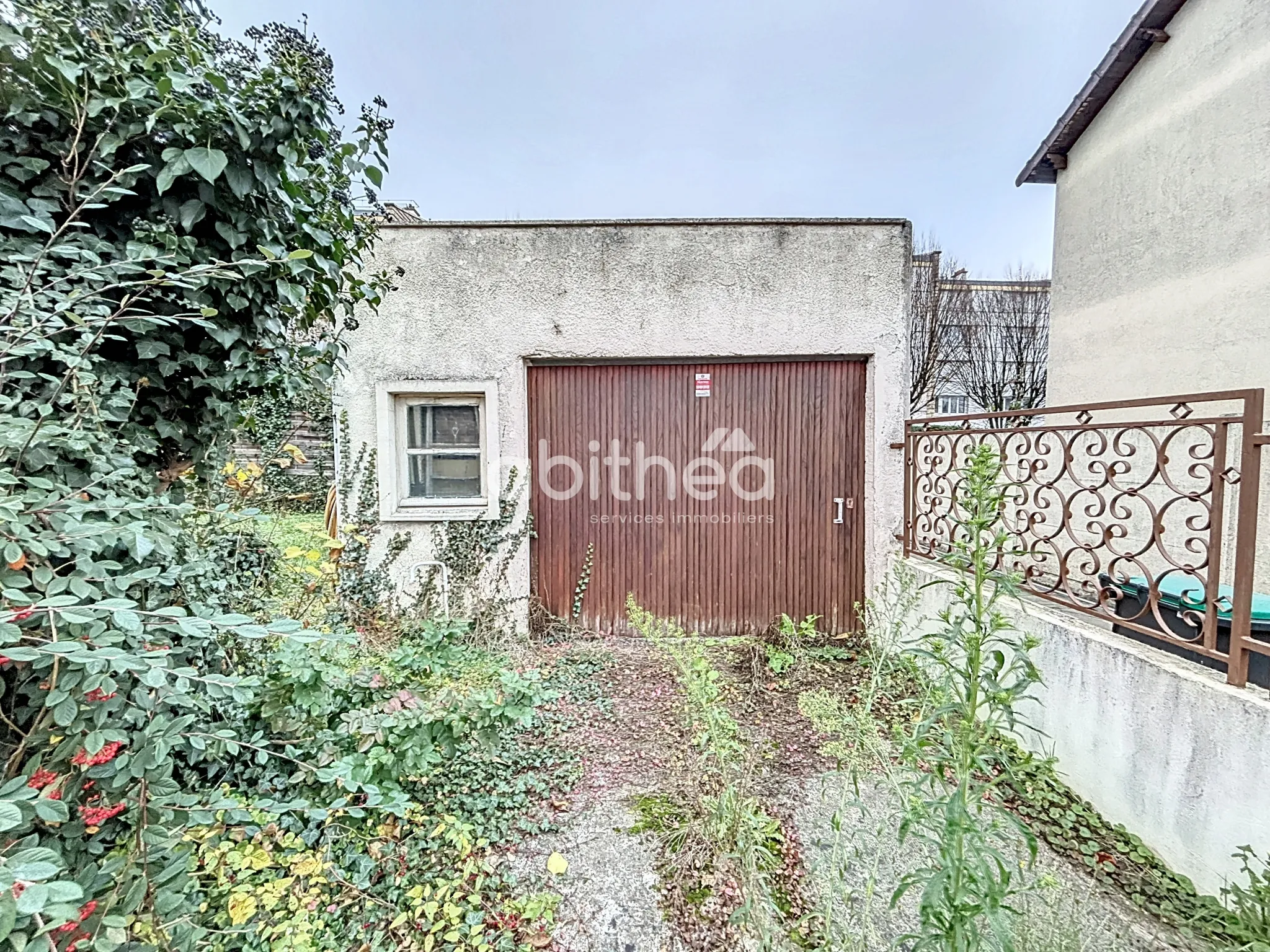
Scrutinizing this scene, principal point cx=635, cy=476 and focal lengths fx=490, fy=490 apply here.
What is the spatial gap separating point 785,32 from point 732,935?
10427 millimetres

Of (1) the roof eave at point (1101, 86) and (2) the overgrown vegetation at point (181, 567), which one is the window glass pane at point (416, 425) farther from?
(1) the roof eave at point (1101, 86)

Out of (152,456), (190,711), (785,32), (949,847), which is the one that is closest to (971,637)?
(949,847)

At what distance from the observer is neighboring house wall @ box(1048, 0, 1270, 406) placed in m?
4.71

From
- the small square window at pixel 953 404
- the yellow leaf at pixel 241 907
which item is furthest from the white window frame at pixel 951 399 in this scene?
the yellow leaf at pixel 241 907

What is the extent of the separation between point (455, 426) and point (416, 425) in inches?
14.3

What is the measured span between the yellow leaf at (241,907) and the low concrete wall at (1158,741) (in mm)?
2795

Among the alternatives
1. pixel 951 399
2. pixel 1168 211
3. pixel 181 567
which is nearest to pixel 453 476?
pixel 181 567

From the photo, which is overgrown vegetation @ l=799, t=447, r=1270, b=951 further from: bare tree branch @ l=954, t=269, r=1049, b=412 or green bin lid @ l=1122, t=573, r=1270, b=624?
bare tree branch @ l=954, t=269, r=1049, b=412

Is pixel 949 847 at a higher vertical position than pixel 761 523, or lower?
lower

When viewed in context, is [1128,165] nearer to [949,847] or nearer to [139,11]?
[949,847]

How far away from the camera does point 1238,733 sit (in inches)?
77.2

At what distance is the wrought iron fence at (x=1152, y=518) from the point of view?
6.76 feet

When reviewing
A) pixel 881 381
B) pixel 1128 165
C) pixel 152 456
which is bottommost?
pixel 152 456

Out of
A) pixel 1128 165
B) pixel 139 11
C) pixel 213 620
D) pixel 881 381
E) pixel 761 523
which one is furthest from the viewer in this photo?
pixel 1128 165
